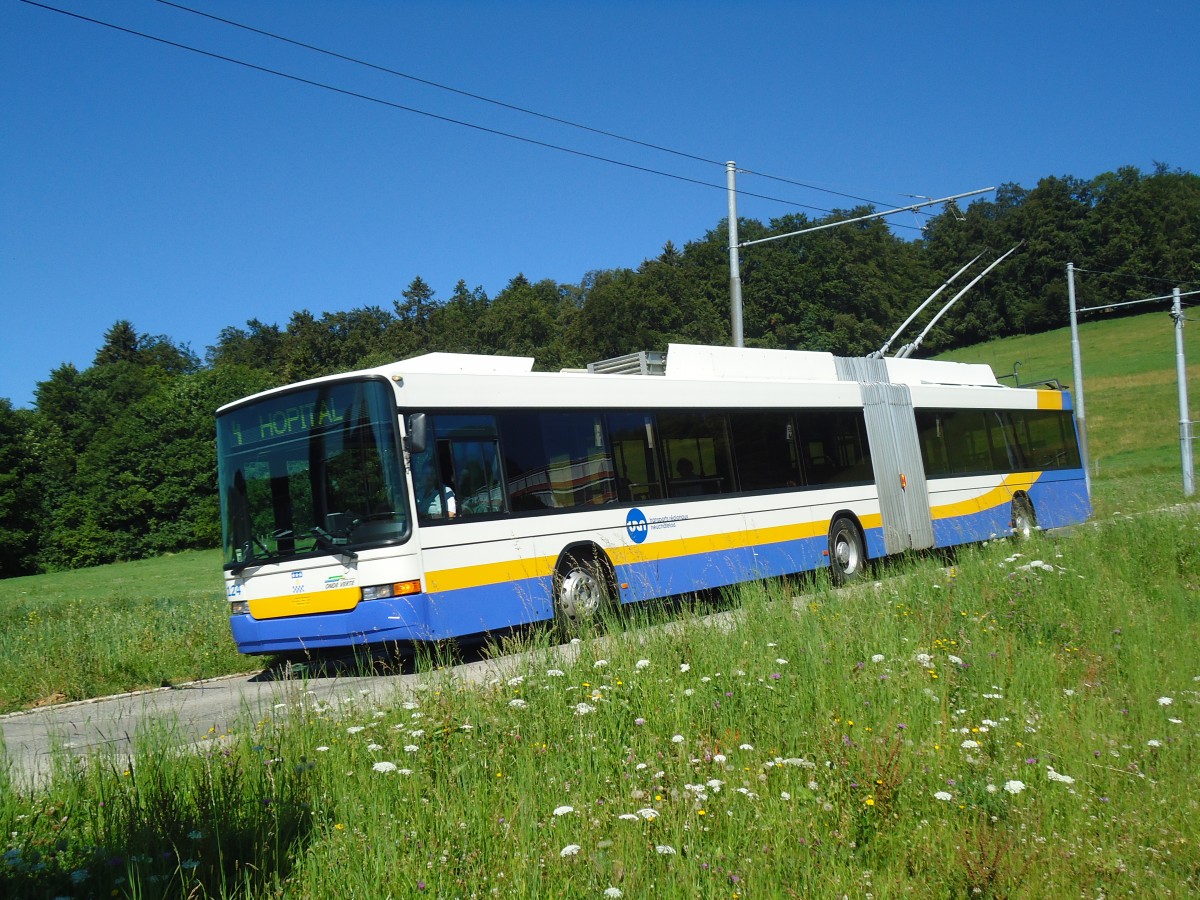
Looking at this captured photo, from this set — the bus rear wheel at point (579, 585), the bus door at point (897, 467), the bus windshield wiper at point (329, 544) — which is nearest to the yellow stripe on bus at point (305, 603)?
the bus windshield wiper at point (329, 544)

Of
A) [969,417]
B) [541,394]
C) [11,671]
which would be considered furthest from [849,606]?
[969,417]

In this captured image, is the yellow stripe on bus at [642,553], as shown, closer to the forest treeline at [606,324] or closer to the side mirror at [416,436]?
the side mirror at [416,436]

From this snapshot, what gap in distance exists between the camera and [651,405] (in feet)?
42.0

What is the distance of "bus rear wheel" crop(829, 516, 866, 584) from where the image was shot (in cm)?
1538

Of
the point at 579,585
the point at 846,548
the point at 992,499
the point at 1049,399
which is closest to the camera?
the point at 579,585

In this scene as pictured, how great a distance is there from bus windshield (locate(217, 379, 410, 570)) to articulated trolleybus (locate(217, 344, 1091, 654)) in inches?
0.8

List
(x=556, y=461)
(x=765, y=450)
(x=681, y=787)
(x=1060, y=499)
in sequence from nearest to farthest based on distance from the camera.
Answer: (x=681, y=787) → (x=556, y=461) → (x=765, y=450) → (x=1060, y=499)

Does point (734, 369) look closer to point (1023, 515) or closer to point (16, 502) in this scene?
point (1023, 515)

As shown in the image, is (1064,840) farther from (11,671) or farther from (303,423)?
(11,671)

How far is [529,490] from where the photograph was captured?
11.0m

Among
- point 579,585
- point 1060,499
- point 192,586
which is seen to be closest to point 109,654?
point 579,585

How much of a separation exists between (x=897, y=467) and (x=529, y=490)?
816cm

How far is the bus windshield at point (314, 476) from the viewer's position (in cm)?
981

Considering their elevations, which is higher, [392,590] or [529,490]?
[529,490]
